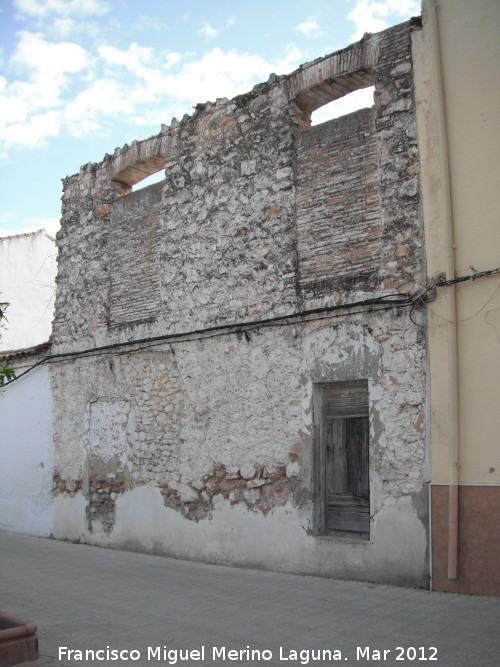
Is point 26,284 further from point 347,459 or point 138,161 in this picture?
point 347,459

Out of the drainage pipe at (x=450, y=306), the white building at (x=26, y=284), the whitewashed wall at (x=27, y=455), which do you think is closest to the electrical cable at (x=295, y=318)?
Result: the drainage pipe at (x=450, y=306)

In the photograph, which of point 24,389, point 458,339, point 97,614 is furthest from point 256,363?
point 24,389

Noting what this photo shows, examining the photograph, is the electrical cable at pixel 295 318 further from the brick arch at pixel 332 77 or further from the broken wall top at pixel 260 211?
the brick arch at pixel 332 77

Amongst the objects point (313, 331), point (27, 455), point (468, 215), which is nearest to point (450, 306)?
point (468, 215)

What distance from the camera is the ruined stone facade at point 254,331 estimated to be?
744 cm

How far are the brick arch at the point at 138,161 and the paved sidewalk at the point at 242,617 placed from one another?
6048 mm

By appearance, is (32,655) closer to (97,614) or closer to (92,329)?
(97,614)

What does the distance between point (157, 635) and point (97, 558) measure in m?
4.23

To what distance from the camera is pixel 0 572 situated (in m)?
8.57

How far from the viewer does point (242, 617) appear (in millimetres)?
6047

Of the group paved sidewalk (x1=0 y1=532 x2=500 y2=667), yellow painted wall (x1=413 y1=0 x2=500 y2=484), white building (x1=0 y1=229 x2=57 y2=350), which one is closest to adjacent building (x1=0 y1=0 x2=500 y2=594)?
yellow painted wall (x1=413 y1=0 x2=500 y2=484)

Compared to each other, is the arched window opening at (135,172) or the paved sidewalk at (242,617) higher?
→ the arched window opening at (135,172)

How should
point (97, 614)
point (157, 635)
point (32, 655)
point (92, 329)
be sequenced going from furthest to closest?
point (92, 329) → point (97, 614) → point (157, 635) → point (32, 655)

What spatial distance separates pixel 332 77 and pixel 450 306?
10.9 ft
